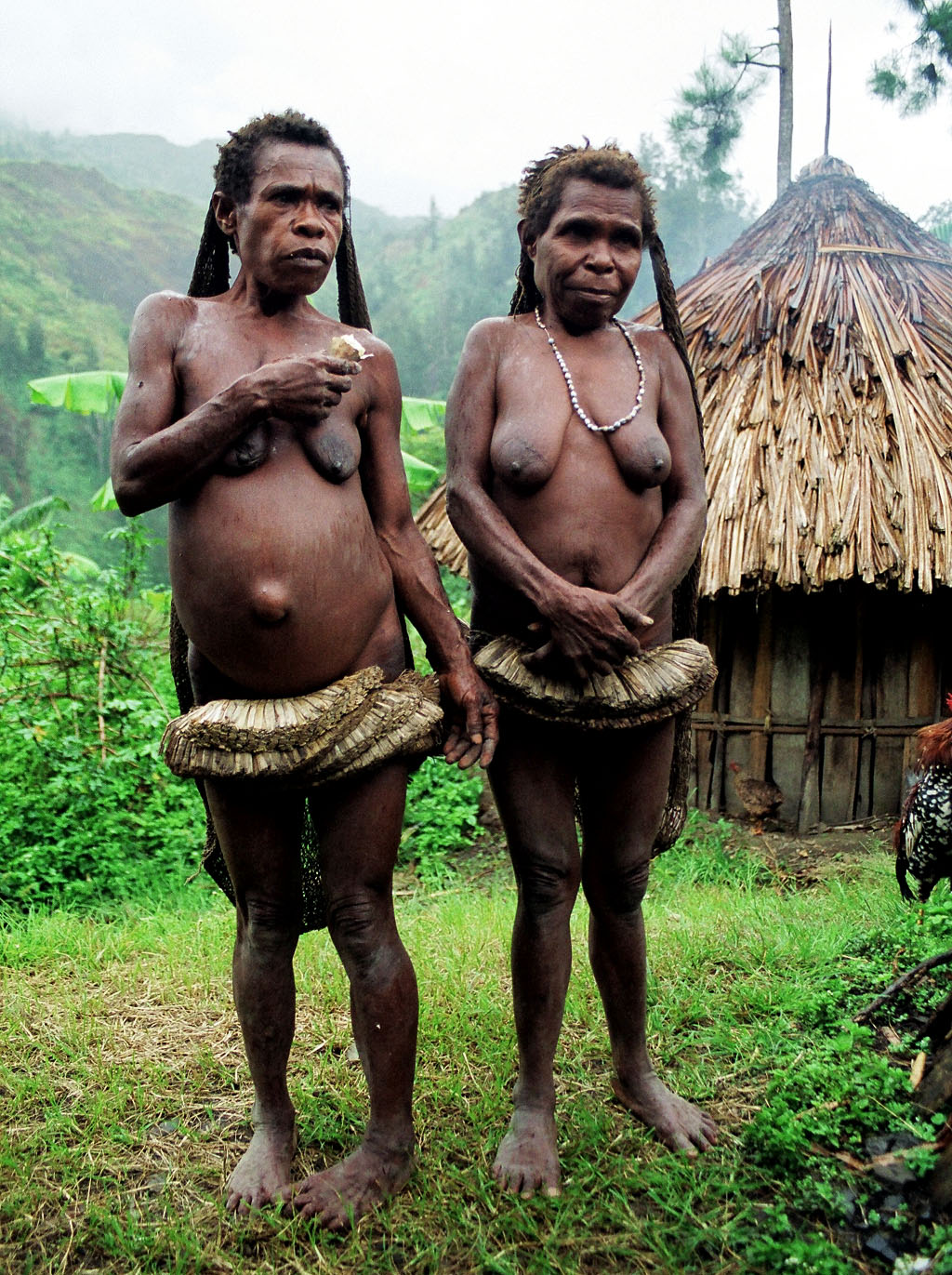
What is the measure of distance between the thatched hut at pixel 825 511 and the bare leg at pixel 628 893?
3188 millimetres

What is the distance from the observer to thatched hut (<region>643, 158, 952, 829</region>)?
5547 millimetres

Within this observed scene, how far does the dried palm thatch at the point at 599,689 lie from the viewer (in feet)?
7.65

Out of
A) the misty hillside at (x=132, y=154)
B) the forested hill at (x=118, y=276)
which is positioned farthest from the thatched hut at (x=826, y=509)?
the misty hillside at (x=132, y=154)

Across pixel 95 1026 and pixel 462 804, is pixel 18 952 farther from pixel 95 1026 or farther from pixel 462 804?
pixel 462 804

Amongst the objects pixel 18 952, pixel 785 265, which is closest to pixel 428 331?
pixel 785 265

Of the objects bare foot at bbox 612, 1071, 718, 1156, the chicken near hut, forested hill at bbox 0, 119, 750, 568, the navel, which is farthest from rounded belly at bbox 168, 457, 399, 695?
forested hill at bbox 0, 119, 750, 568

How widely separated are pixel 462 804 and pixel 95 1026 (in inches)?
161

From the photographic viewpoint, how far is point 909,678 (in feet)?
20.7

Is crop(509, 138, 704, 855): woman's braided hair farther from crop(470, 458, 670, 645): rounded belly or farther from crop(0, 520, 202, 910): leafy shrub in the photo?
crop(0, 520, 202, 910): leafy shrub

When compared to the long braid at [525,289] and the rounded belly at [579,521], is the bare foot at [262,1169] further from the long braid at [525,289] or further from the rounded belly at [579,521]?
the long braid at [525,289]

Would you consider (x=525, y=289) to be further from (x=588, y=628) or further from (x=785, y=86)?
(x=785, y=86)

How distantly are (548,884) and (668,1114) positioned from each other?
0.68 m


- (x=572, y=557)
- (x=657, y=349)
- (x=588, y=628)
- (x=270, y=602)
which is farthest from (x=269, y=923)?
(x=657, y=349)

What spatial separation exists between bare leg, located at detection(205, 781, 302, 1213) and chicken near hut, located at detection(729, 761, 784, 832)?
4.50m
